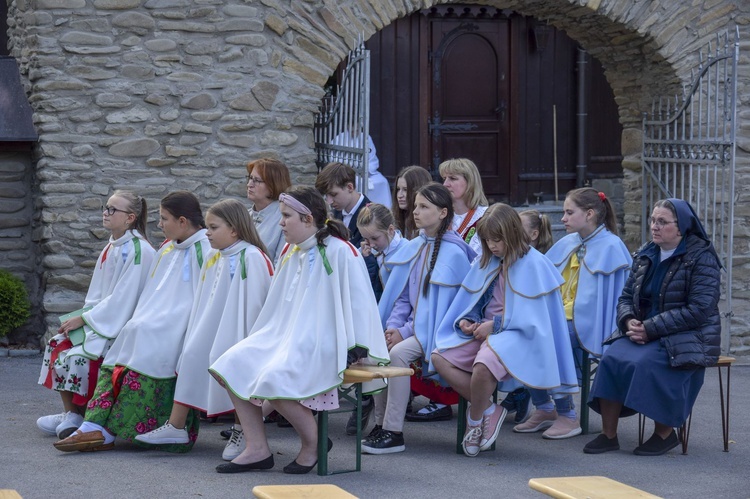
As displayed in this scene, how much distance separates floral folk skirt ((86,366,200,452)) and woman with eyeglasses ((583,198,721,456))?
223 cm

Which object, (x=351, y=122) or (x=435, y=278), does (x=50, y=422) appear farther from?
(x=351, y=122)

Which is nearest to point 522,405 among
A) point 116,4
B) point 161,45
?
point 161,45

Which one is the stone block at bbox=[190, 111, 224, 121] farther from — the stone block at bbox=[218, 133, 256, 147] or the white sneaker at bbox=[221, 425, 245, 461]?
the white sneaker at bbox=[221, 425, 245, 461]

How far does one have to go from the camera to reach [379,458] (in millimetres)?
5680

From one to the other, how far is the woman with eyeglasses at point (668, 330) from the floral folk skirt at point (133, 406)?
2.23 meters

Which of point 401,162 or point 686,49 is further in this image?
point 401,162

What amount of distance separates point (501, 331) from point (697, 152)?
3.58 metres

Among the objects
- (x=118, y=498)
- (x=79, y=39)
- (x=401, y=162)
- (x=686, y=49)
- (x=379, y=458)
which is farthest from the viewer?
(x=401, y=162)

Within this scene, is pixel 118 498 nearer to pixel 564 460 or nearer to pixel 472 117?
pixel 564 460

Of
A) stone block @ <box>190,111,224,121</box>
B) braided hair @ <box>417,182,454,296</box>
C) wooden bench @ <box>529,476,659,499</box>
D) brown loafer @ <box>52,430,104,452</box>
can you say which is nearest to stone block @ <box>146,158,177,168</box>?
stone block @ <box>190,111,224,121</box>

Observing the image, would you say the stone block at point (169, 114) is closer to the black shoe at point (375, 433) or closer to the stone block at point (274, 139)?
the stone block at point (274, 139)

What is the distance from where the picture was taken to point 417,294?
20.0ft

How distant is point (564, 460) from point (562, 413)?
0.63 m

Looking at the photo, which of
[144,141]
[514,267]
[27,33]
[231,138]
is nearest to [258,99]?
[231,138]
